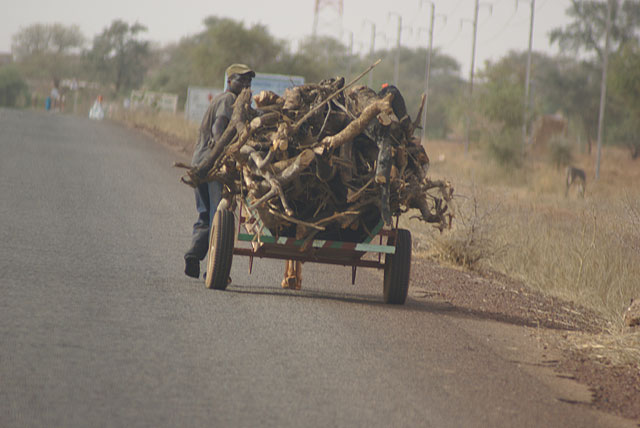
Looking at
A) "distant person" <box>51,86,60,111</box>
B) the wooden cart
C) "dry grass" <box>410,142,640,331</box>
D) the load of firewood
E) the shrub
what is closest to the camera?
the load of firewood

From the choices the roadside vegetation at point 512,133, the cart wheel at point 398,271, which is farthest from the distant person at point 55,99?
the cart wheel at point 398,271

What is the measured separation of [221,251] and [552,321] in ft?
11.1

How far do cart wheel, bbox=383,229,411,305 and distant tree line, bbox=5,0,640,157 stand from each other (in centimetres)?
3320

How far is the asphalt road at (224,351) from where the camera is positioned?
16.8 ft

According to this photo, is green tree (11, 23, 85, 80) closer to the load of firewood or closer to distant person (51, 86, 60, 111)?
distant person (51, 86, 60, 111)

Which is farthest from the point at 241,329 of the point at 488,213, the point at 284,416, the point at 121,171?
the point at 121,171

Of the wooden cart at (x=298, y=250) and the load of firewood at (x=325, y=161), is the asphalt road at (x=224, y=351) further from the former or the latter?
the load of firewood at (x=325, y=161)

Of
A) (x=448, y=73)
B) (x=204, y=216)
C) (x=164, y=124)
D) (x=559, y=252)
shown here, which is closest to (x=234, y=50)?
(x=164, y=124)

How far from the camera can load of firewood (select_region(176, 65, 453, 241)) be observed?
27.0ft

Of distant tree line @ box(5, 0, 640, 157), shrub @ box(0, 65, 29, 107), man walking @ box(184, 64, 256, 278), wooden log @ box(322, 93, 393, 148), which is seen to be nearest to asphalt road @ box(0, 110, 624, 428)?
man walking @ box(184, 64, 256, 278)

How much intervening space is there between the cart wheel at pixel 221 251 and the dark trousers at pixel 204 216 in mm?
547

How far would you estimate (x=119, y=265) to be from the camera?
968 cm

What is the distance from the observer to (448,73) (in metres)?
126

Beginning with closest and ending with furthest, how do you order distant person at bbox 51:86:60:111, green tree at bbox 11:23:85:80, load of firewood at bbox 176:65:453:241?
load of firewood at bbox 176:65:453:241 < distant person at bbox 51:86:60:111 < green tree at bbox 11:23:85:80
